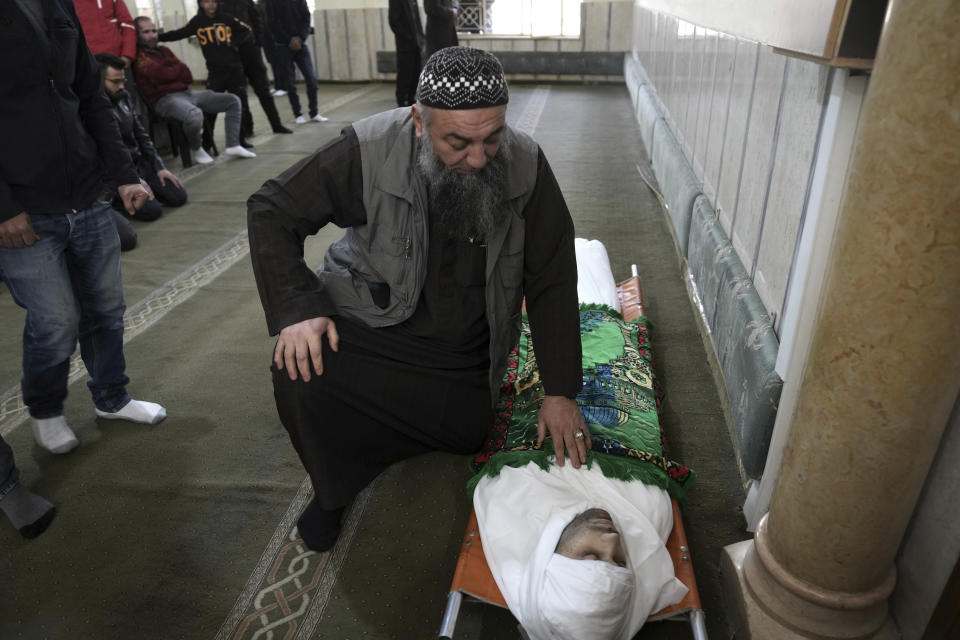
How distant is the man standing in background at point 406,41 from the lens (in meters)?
7.03

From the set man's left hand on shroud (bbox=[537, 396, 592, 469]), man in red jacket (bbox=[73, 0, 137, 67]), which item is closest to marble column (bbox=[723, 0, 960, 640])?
man's left hand on shroud (bbox=[537, 396, 592, 469])

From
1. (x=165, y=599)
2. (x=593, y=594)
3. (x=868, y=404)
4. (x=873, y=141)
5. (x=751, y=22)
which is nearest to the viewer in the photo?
(x=873, y=141)

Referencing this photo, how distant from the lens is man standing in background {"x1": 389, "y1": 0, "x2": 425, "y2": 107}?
703cm

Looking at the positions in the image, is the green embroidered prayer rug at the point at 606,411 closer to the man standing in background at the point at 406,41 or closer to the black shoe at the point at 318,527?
the black shoe at the point at 318,527

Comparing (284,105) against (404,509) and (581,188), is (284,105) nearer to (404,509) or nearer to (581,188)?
(581,188)

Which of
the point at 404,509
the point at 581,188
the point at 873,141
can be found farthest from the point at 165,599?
the point at 581,188

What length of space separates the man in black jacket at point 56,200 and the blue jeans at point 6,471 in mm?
292

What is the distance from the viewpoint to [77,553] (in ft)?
6.18

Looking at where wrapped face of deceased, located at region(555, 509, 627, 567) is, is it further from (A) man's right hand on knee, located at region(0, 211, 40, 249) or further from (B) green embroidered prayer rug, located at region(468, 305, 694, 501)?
(A) man's right hand on knee, located at region(0, 211, 40, 249)

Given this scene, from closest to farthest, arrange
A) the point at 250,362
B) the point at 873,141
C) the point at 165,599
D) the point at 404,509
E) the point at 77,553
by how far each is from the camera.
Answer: the point at 873,141, the point at 165,599, the point at 77,553, the point at 404,509, the point at 250,362

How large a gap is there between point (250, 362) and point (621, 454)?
1677 millimetres

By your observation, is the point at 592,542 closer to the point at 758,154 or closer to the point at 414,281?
the point at 414,281

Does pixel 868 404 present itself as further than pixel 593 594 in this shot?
No

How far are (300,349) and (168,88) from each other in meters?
4.90
